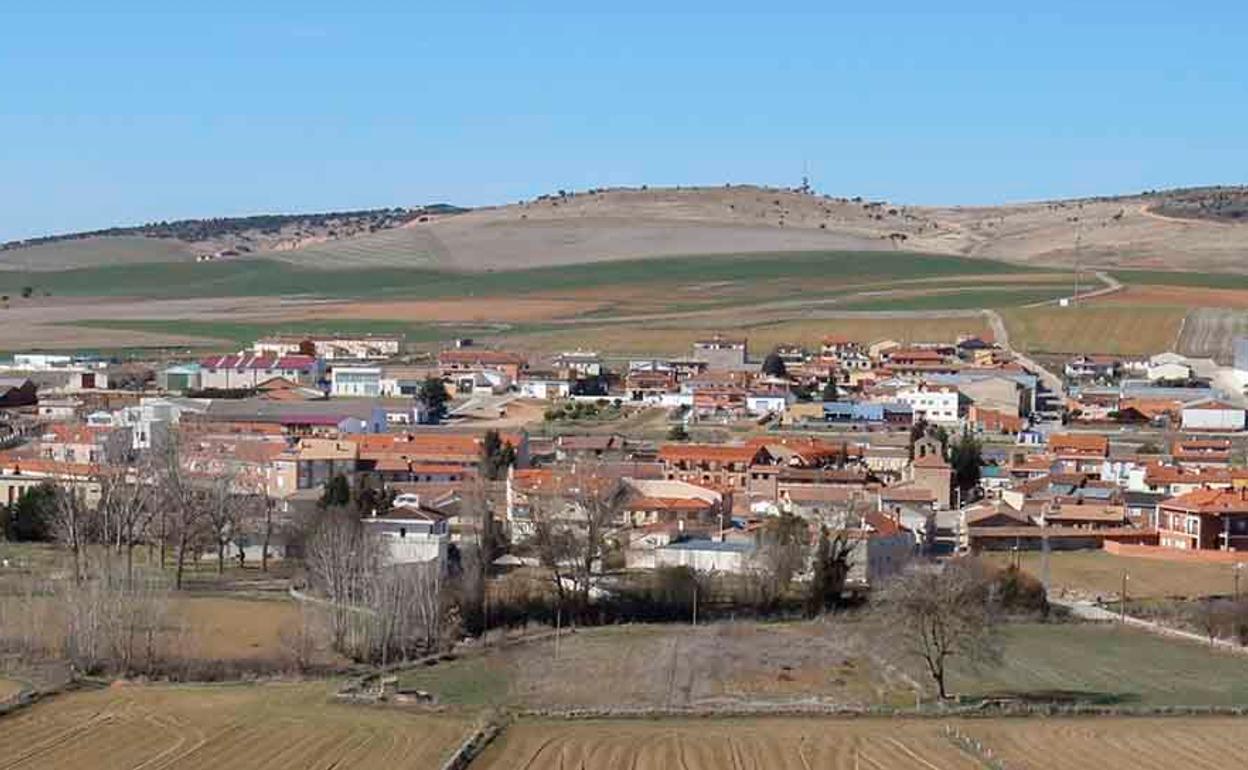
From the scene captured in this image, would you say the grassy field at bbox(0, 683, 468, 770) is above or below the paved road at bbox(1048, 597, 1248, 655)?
above

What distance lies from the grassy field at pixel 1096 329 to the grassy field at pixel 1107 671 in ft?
147

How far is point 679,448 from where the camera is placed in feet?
129

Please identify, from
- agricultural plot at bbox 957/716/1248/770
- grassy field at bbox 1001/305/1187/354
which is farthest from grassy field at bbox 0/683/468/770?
grassy field at bbox 1001/305/1187/354

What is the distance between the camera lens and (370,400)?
181ft

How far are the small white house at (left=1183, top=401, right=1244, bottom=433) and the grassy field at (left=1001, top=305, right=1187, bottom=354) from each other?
17.4 meters

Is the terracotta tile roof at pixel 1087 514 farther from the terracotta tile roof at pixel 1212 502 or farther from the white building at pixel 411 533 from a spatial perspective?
the white building at pixel 411 533

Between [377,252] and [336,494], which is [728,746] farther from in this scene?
[377,252]

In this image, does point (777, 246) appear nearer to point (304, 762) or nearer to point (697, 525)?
point (697, 525)

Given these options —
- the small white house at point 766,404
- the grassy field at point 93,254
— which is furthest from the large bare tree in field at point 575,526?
the grassy field at point 93,254

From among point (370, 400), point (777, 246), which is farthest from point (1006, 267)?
point (370, 400)

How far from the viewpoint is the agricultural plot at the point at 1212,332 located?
65438 millimetres

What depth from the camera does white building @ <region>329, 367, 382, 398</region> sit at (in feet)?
192

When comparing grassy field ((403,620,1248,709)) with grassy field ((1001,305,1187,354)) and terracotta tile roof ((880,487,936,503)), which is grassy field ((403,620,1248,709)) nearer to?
terracotta tile roof ((880,487,936,503))

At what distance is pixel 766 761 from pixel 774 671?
475 centimetres
